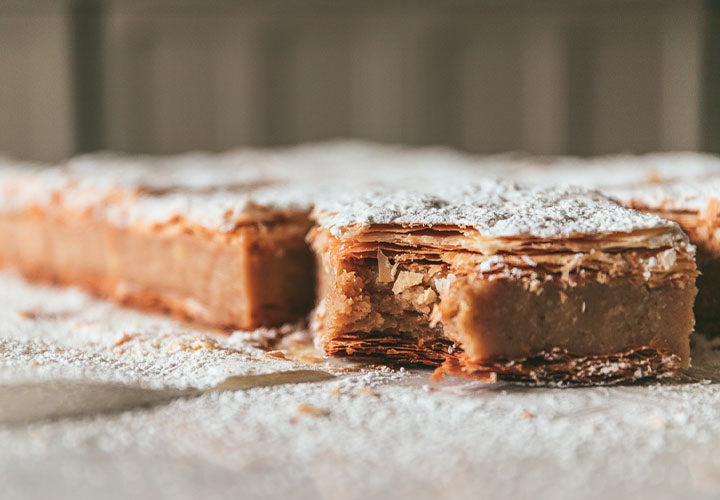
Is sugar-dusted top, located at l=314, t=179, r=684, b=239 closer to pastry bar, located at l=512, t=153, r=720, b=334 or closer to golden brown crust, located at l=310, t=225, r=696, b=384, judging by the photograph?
golden brown crust, located at l=310, t=225, r=696, b=384

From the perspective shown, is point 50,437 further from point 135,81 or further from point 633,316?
point 135,81

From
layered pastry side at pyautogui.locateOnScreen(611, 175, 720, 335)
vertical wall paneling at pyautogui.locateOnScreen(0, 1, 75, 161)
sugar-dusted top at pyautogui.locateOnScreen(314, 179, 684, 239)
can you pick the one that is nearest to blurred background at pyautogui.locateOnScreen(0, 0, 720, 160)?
vertical wall paneling at pyautogui.locateOnScreen(0, 1, 75, 161)

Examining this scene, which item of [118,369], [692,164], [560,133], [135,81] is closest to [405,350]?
[118,369]

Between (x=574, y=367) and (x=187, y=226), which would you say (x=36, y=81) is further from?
(x=574, y=367)

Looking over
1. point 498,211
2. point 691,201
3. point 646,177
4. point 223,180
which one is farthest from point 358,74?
point 498,211

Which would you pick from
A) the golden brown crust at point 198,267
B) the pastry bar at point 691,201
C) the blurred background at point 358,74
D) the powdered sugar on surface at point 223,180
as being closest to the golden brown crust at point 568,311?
the pastry bar at point 691,201

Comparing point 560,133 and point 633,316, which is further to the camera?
point 560,133
